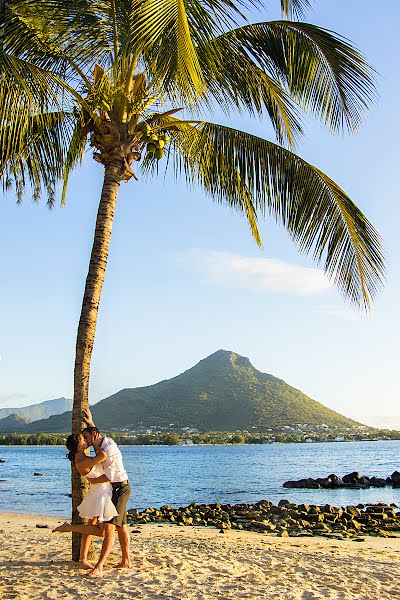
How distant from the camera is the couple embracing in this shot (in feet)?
25.0

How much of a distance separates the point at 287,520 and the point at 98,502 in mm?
13380

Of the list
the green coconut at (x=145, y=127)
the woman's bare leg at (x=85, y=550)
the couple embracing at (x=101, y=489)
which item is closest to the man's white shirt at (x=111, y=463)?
the couple embracing at (x=101, y=489)

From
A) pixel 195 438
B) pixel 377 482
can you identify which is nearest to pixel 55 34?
pixel 377 482

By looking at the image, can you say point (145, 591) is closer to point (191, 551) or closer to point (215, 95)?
point (191, 551)

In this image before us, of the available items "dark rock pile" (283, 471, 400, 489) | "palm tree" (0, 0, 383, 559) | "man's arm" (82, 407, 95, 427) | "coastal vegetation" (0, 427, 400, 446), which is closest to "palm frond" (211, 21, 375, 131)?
"palm tree" (0, 0, 383, 559)

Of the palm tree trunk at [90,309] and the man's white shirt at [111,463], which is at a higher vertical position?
the palm tree trunk at [90,309]

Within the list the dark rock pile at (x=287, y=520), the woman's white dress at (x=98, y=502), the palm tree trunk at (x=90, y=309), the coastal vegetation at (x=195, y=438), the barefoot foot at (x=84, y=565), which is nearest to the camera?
the woman's white dress at (x=98, y=502)

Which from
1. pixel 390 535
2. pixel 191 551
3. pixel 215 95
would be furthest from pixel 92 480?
pixel 390 535

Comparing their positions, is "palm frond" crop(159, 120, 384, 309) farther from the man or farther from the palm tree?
the man

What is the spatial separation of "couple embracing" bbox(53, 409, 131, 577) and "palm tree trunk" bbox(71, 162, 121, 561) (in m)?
0.32

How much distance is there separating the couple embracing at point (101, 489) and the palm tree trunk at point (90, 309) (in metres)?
0.32

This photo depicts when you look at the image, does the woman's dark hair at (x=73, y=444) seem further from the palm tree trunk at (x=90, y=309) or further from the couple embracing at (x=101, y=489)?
the palm tree trunk at (x=90, y=309)

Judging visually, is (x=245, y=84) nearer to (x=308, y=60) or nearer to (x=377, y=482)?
(x=308, y=60)

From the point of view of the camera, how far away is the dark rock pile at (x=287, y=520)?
17.9m
